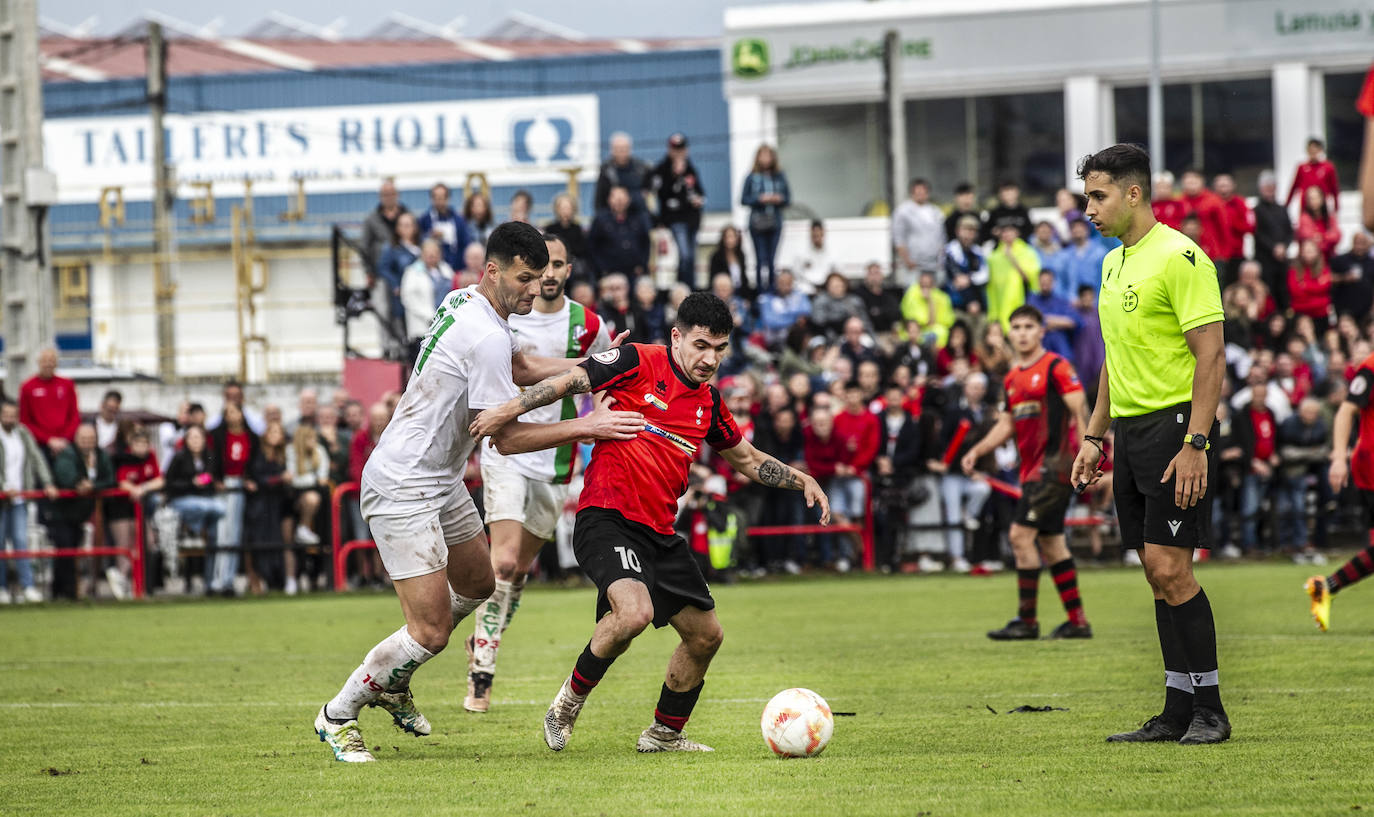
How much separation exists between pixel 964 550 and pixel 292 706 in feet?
40.4

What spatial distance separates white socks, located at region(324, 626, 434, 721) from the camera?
6930mm

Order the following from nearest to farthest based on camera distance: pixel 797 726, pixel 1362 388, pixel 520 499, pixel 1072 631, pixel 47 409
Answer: pixel 797 726 < pixel 520 499 < pixel 1362 388 < pixel 1072 631 < pixel 47 409

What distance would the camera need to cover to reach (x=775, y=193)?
→ 900 inches

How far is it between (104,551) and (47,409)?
198 cm

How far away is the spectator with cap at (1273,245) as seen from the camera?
22281 millimetres

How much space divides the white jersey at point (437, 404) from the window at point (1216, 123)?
2748 cm

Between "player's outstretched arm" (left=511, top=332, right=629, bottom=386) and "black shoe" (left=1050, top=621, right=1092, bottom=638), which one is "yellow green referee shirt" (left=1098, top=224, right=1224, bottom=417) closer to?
"player's outstretched arm" (left=511, top=332, right=629, bottom=386)

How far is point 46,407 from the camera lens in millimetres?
18922

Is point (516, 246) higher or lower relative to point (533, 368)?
higher

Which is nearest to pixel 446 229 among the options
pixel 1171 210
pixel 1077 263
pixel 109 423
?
pixel 109 423

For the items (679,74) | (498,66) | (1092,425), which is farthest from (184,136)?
(1092,425)

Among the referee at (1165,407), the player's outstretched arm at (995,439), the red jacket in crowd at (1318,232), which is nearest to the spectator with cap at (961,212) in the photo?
the red jacket in crowd at (1318,232)

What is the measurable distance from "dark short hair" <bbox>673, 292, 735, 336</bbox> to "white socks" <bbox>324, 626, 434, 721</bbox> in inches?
72.4

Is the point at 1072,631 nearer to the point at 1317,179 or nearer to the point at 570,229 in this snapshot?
the point at 570,229
